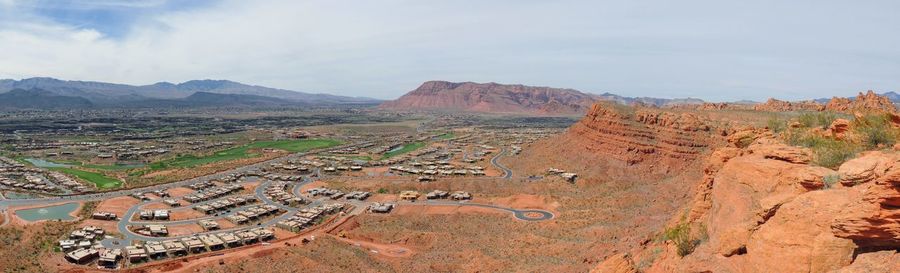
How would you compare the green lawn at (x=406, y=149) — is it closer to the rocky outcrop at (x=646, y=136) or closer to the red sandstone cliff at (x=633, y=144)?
the red sandstone cliff at (x=633, y=144)

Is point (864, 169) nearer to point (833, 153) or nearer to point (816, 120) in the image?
point (833, 153)

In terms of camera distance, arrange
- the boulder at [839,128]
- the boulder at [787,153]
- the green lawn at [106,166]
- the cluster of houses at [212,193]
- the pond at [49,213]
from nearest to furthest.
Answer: the boulder at [787,153]
the boulder at [839,128]
the pond at [49,213]
the cluster of houses at [212,193]
the green lawn at [106,166]

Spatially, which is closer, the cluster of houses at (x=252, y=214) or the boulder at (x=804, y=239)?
the boulder at (x=804, y=239)

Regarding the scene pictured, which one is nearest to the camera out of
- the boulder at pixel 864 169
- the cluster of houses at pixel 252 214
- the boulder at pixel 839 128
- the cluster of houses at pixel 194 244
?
the boulder at pixel 864 169

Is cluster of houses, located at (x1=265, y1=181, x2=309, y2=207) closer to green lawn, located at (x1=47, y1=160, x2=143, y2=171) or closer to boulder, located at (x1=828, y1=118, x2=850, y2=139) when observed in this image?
green lawn, located at (x1=47, y1=160, x2=143, y2=171)

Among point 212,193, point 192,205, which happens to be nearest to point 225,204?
point 192,205

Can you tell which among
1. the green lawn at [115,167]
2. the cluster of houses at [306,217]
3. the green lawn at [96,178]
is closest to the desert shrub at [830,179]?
the cluster of houses at [306,217]

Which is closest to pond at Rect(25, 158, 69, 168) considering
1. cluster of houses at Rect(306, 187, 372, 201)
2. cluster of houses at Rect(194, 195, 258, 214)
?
cluster of houses at Rect(194, 195, 258, 214)

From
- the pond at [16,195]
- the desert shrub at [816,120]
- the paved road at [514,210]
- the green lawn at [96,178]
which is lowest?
the green lawn at [96,178]
